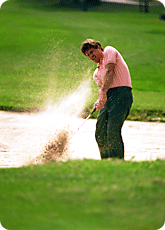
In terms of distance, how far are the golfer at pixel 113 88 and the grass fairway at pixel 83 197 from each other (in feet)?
2.12

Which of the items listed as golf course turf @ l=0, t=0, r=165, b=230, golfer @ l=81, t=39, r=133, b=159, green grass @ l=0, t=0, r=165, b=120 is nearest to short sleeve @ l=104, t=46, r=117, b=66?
golfer @ l=81, t=39, r=133, b=159

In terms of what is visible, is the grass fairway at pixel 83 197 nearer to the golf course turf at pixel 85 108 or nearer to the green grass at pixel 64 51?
the golf course turf at pixel 85 108

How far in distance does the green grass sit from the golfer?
4.94 m

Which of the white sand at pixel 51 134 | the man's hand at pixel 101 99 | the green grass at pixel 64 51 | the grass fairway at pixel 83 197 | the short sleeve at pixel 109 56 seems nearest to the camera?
the grass fairway at pixel 83 197

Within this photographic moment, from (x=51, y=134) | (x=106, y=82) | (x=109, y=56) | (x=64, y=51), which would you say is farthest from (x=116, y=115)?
(x=64, y=51)

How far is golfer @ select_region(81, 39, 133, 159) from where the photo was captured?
440cm

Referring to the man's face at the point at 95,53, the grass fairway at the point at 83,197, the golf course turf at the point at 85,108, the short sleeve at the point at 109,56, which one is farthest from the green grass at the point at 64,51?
the grass fairway at the point at 83,197

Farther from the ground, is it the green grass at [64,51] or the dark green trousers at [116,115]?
Result: the dark green trousers at [116,115]

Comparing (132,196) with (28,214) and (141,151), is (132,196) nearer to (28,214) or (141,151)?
(28,214)

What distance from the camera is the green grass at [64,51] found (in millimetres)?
12180

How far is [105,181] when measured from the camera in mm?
3289

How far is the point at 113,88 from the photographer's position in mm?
4496

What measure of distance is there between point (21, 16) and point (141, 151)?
70.3ft

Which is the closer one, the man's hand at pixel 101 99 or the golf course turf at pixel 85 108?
the golf course turf at pixel 85 108
